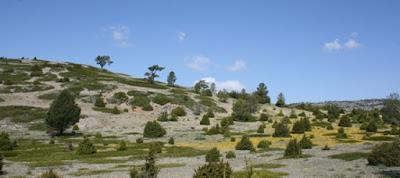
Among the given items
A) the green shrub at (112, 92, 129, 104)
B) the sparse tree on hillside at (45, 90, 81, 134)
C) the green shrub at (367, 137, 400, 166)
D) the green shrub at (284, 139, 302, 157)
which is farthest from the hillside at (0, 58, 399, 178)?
the sparse tree on hillside at (45, 90, 81, 134)

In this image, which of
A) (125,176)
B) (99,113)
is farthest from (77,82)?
(125,176)

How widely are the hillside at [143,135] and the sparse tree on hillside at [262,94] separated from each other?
86.1 inches

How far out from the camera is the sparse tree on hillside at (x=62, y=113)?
2571 inches

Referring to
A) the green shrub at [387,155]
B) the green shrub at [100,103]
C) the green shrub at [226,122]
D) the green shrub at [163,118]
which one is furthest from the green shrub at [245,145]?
the green shrub at [100,103]

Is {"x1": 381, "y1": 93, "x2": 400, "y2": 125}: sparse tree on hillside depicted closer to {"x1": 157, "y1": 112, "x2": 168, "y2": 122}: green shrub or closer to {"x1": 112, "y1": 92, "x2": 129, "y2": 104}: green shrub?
{"x1": 157, "y1": 112, "x2": 168, "y2": 122}: green shrub

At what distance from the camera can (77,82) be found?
361 feet

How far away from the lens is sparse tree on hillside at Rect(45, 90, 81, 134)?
6531cm

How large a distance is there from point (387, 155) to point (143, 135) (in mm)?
39616

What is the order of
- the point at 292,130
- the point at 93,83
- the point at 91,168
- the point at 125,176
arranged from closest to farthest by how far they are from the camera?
1. the point at 125,176
2. the point at 91,168
3. the point at 292,130
4. the point at 93,83

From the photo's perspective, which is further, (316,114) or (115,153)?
(316,114)

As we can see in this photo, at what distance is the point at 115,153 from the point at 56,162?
788 centimetres

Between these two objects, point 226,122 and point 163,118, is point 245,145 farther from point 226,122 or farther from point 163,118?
point 163,118

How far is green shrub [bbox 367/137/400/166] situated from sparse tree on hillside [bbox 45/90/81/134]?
45.1m

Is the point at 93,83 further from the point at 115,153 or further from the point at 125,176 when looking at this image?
the point at 125,176
